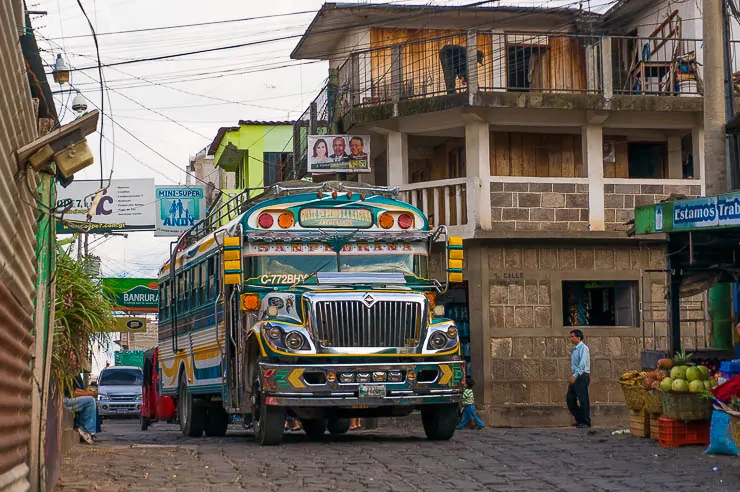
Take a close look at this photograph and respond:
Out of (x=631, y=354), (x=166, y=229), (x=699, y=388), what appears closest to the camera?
(x=699, y=388)

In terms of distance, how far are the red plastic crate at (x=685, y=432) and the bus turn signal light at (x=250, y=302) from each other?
525cm

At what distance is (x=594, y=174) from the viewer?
25.7 metres

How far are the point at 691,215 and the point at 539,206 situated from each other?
1038 centimetres

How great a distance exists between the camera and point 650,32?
94.1 feet

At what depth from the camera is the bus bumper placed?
1492 centimetres

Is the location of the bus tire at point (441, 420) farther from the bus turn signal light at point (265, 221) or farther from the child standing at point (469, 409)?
the child standing at point (469, 409)

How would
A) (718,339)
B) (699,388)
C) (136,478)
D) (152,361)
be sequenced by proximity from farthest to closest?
(152,361), (718,339), (699,388), (136,478)

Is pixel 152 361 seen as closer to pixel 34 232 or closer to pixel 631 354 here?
pixel 631 354

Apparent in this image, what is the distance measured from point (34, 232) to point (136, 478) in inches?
114

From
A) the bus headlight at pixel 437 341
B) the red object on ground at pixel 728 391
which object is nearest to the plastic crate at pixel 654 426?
the bus headlight at pixel 437 341

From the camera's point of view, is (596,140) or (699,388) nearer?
(699,388)

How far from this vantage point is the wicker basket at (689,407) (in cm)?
1459

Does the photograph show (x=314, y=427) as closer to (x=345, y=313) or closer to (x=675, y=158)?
(x=345, y=313)

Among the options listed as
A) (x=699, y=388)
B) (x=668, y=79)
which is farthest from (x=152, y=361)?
(x=699, y=388)
